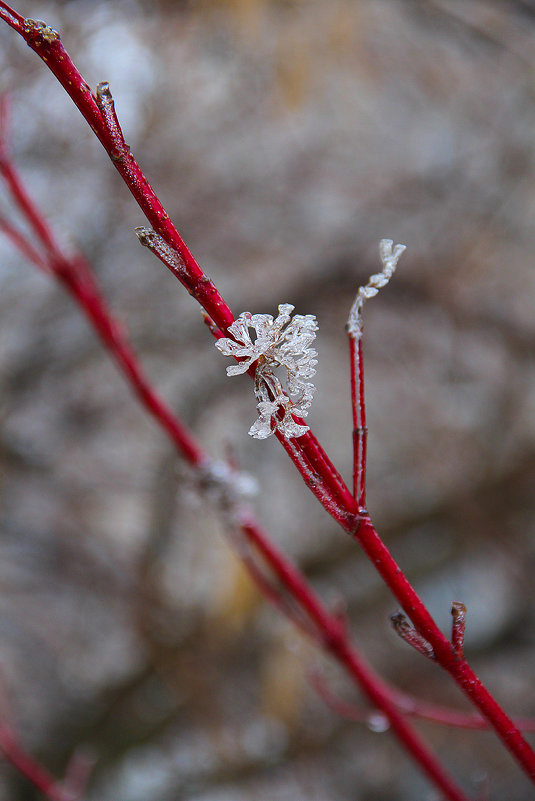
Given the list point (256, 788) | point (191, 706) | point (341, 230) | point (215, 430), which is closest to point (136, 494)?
point (215, 430)

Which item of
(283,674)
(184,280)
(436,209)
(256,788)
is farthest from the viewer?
(436,209)

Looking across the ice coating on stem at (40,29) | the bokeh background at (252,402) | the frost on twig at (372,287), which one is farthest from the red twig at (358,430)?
the bokeh background at (252,402)

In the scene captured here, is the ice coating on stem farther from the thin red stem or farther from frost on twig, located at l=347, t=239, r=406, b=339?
the thin red stem

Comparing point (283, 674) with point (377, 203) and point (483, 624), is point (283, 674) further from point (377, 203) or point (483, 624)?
point (377, 203)

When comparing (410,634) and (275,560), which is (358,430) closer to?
(410,634)

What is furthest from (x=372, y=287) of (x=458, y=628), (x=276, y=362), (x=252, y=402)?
(x=252, y=402)

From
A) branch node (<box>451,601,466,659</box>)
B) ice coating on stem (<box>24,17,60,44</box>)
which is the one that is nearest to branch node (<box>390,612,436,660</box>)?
branch node (<box>451,601,466,659</box>)

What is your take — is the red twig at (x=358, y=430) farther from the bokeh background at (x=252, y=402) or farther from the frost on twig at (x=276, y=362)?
the bokeh background at (x=252, y=402)
